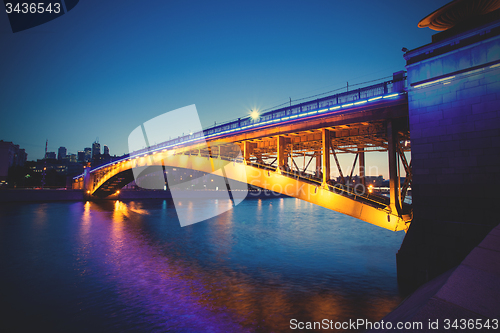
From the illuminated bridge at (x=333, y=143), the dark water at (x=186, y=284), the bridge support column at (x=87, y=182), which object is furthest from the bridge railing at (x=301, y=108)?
the bridge support column at (x=87, y=182)

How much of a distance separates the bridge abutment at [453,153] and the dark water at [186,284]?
218 centimetres

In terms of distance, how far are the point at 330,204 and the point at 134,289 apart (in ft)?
37.6

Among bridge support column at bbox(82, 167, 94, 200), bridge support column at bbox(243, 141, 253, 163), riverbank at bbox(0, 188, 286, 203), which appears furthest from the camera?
bridge support column at bbox(82, 167, 94, 200)

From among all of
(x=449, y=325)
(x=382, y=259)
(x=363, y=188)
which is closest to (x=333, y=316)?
(x=449, y=325)

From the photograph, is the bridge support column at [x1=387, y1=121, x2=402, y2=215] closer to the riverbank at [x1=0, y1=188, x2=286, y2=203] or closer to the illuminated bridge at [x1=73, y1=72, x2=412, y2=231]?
the illuminated bridge at [x1=73, y1=72, x2=412, y2=231]

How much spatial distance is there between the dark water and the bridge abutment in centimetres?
218

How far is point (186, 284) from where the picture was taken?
10352 millimetres

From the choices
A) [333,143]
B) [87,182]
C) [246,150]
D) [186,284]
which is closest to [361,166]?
[333,143]

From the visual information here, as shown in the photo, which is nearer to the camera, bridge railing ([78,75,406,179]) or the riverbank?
bridge railing ([78,75,406,179])

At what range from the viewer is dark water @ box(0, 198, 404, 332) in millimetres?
7375

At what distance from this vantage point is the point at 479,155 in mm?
8414

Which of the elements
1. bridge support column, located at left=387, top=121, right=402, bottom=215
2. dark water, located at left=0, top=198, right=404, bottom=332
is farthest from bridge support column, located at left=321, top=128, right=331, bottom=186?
dark water, located at left=0, top=198, right=404, bottom=332

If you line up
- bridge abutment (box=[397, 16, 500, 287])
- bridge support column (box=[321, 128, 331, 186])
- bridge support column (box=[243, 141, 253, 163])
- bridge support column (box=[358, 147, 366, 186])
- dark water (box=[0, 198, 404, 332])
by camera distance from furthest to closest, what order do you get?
bridge support column (box=[243, 141, 253, 163]) < bridge support column (box=[358, 147, 366, 186]) < bridge support column (box=[321, 128, 331, 186]) < bridge abutment (box=[397, 16, 500, 287]) < dark water (box=[0, 198, 404, 332])

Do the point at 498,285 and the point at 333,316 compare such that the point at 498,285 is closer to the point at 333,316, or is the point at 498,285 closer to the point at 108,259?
the point at 333,316
